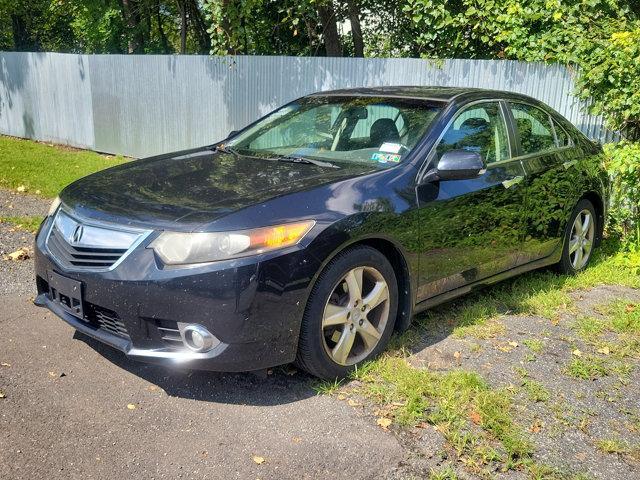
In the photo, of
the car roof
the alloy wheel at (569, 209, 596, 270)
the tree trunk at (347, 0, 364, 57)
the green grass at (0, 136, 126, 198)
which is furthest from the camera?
the tree trunk at (347, 0, 364, 57)

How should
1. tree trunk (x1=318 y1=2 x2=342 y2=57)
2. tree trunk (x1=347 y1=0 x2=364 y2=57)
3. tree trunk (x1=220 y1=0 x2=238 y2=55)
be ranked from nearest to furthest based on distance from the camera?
tree trunk (x1=220 y1=0 x2=238 y2=55)
tree trunk (x1=347 y1=0 x2=364 y2=57)
tree trunk (x1=318 y1=2 x2=342 y2=57)

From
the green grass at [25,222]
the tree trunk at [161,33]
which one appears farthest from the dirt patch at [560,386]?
the tree trunk at [161,33]

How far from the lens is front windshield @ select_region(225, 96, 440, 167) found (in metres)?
4.39

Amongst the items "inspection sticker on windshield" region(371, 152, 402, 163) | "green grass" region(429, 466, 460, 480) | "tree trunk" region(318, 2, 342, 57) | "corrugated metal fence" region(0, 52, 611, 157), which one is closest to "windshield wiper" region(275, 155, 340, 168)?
"inspection sticker on windshield" region(371, 152, 402, 163)

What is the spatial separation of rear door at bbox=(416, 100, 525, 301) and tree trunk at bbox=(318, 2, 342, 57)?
332 inches

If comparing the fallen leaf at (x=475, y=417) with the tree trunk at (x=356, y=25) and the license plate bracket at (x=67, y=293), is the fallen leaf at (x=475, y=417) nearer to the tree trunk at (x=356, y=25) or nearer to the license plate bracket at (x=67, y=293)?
the license plate bracket at (x=67, y=293)

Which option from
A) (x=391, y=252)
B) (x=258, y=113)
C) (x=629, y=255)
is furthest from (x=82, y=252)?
(x=258, y=113)

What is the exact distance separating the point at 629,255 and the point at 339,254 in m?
3.91

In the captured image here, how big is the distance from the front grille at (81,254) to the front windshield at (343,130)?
1.50m

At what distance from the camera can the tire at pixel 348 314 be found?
354 centimetres

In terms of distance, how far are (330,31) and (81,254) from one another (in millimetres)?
10641

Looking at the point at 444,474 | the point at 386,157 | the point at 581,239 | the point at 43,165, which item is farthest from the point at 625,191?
the point at 43,165

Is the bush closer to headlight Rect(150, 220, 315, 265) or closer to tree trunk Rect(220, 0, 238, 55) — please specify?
headlight Rect(150, 220, 315, 265)

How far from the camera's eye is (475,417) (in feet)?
11.4
